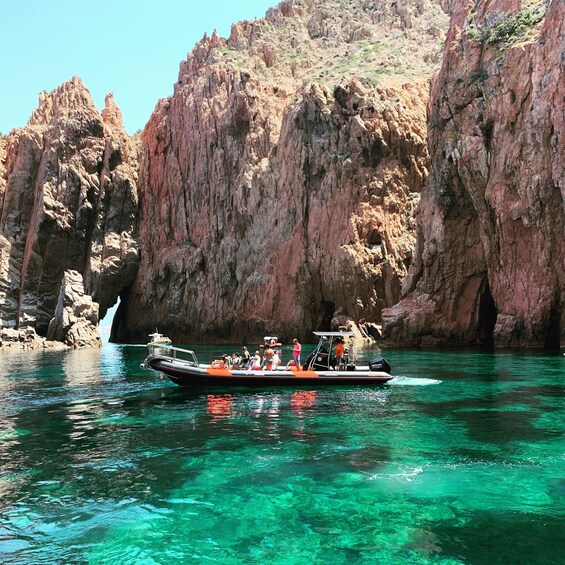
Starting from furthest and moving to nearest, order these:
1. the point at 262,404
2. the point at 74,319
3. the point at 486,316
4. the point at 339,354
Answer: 1. the point at 74,319
2. the point at 486,316
3. the point at 339,354
4. the point at 262,404

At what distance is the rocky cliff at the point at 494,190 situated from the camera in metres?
44.2

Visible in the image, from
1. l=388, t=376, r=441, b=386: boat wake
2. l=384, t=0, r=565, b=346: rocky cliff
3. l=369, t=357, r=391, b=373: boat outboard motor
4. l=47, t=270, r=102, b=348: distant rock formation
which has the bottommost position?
l=388, t=376, r=441, b=386: boat wake

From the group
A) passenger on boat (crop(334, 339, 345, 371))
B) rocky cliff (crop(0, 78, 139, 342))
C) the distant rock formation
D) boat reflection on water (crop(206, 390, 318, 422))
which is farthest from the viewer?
rocky cliff (crop(0, 78, 139, 342))

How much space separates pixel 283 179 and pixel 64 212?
102 feet

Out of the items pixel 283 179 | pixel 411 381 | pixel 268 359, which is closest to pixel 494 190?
pixel 411 381

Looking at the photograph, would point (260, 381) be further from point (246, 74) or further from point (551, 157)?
point (246, 74)

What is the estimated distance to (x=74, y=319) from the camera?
70875 millimetres

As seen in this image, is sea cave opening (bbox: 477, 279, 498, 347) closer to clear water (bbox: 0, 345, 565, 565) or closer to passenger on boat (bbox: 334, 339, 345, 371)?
passenger on boat (bbox: 334, 339, 345, 371)

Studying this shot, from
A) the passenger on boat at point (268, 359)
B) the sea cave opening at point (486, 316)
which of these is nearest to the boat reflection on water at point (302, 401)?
the passenger on boat at point (268, 359)

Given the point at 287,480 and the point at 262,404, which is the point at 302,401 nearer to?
the point at 262,404

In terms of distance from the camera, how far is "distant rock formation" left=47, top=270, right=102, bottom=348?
2721 inches

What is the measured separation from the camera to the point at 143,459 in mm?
14633

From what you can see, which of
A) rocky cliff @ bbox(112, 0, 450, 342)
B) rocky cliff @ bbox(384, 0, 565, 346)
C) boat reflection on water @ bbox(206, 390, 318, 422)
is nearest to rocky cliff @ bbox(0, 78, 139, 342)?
rocky cliff @ bbox(112, 0, 450, 342)

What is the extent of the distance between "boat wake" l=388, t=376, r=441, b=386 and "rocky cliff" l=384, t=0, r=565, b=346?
20137 millimetres
